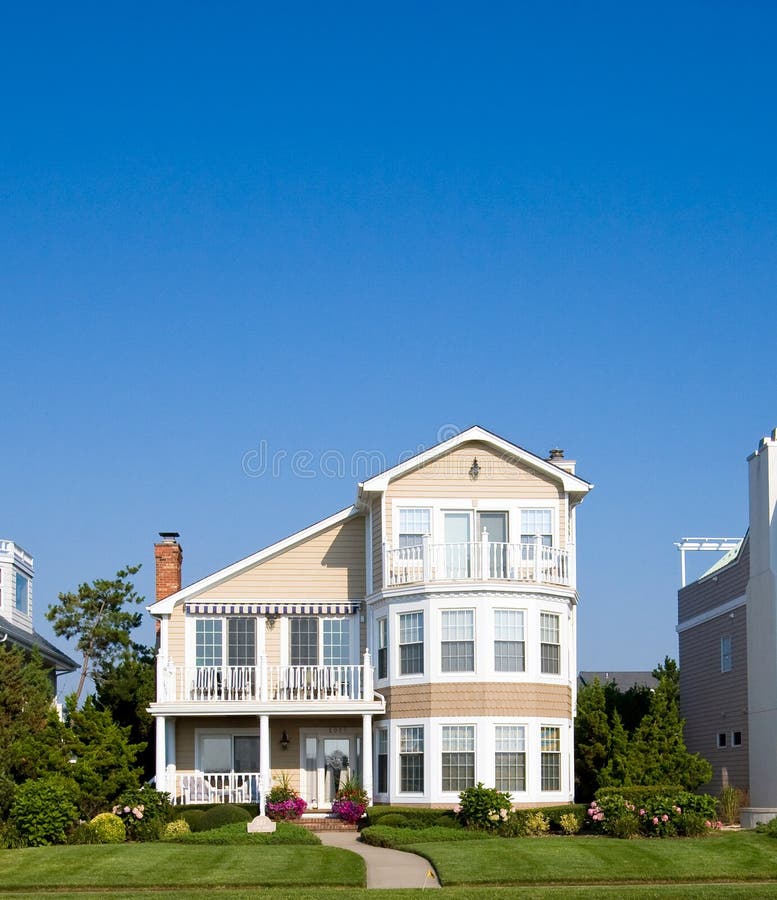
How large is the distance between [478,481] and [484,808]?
884cm

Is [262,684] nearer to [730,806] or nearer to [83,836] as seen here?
[83,836]

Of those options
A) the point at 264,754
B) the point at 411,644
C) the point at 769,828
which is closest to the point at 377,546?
the point at 411,644

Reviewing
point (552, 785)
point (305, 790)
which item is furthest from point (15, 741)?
point (552, 785)

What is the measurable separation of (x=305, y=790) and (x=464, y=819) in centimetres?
652

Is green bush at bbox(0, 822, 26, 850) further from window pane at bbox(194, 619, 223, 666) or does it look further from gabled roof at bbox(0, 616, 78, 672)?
gabled roof at bbox(0, 616, 78, 672)

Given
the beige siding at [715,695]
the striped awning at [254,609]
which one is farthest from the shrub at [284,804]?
the beige siding at [715,695]

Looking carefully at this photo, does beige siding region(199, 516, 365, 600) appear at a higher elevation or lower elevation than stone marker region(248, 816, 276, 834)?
higher

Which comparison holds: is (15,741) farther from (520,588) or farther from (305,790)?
(520,588)

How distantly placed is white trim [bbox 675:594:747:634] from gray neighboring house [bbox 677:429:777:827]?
0.03m

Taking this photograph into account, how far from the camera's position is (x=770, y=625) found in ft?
113

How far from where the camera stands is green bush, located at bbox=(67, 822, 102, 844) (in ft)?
94.7

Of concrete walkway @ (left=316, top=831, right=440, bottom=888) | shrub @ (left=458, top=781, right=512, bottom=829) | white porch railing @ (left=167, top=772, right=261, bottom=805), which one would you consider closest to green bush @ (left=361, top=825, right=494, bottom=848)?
concrete walkway @ (left=316, top=831, right=440, bottom=888)

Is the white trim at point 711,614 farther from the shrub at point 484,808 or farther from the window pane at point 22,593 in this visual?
the window pane at point 22,593

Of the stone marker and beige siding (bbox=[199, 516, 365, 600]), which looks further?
beige siding (bbox=[199, 516, 365, 600])
